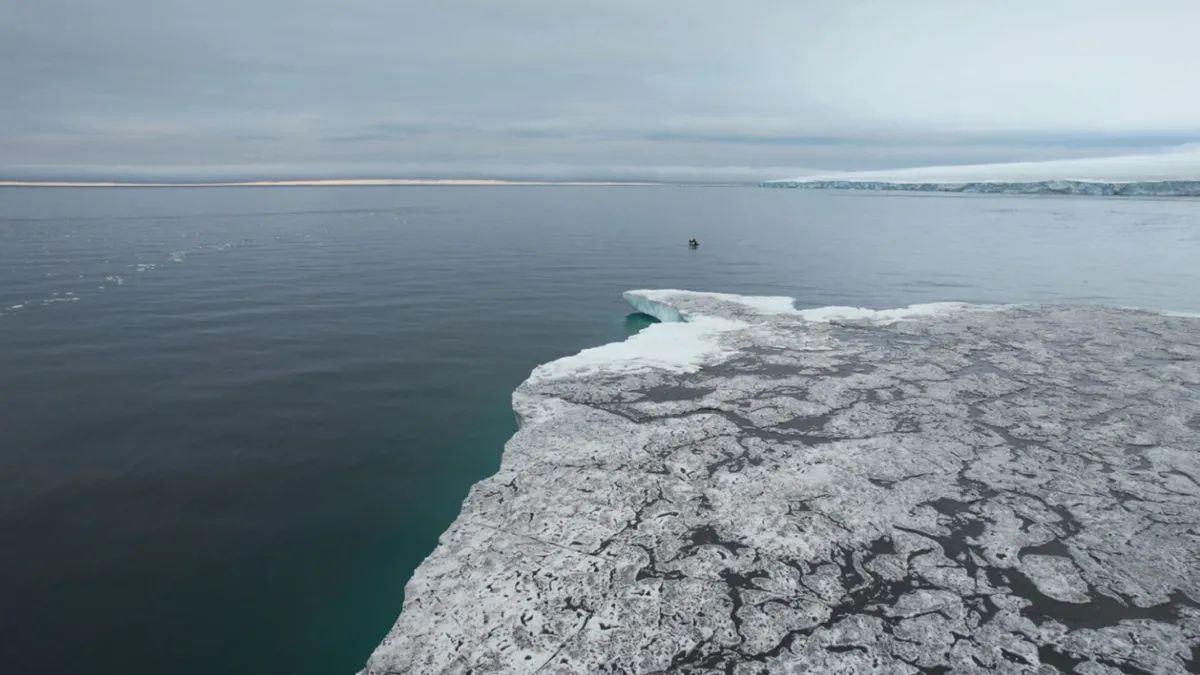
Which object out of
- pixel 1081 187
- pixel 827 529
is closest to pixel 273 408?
pixel 827 529

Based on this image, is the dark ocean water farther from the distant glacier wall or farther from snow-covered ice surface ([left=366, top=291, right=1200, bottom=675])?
the distant glacier wall

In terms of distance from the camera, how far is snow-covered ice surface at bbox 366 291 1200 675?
5113 millimetres

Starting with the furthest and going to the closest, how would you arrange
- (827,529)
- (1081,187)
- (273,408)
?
(1081,187) < (273,408) < (827,529)

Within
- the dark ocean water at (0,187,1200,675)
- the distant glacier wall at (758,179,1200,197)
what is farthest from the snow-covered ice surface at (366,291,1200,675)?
the distant glacier wall at (758,179,1200,197)

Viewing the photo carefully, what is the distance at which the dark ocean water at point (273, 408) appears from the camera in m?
6.23

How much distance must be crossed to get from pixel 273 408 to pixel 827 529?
32.4 ft

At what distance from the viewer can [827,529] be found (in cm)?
674

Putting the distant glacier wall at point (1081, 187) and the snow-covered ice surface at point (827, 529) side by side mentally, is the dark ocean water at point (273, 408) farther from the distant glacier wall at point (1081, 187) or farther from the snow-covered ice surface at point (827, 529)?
the distant glacier wall at point (1081, 187)

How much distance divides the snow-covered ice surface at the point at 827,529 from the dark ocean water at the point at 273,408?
4.70 ft

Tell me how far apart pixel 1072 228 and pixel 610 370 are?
193 ft

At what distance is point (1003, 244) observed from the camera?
41250 millimetres

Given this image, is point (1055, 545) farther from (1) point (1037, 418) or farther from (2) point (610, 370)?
(2) point (610, 370)

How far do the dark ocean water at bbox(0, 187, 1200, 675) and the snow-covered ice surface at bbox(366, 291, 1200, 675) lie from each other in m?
1.43

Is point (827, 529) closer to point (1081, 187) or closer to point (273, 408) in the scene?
point (273, 408)
